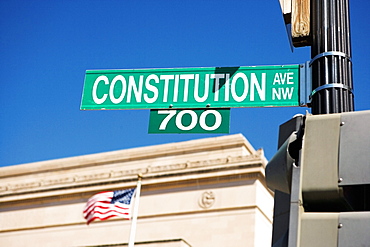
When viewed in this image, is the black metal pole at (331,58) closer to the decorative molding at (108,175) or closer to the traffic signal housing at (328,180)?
the traffic signal housing at (328,180)

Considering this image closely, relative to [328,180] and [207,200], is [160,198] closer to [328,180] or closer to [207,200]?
[207,200]

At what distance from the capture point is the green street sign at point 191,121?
5.34m

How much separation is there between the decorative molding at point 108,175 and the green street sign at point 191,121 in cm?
1952

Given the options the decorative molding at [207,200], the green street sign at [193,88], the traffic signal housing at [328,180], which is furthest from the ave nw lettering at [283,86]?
the decorative molding at [207,200]

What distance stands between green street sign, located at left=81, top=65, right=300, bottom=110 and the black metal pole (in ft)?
1.88

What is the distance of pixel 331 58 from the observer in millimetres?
4215

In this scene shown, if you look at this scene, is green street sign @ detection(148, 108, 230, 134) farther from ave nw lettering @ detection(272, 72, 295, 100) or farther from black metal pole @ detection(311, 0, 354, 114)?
black metal pole @ detection(311, 0, 354, 114)

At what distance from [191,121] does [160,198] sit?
21.4 m

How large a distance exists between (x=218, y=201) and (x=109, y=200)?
22.2 ft

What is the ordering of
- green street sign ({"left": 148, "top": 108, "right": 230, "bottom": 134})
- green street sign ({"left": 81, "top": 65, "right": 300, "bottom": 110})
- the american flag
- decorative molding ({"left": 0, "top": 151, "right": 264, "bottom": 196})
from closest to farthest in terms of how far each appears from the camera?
green street sign ({"left": 81, "top": 65, "right": 300, "bottom": 110}) → green street sign ({"left": 148, "top": 108, "right": 230, "bottom": 134}) → the american flag → decorative molding ({"left": 0, "top": 151, "right": 264, "bottom": 196})

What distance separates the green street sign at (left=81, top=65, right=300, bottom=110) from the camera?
5062 millimetres

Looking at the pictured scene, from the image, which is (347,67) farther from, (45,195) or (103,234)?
(45,195)

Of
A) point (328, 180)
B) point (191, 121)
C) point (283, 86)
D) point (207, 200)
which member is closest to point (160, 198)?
point (207, 200)

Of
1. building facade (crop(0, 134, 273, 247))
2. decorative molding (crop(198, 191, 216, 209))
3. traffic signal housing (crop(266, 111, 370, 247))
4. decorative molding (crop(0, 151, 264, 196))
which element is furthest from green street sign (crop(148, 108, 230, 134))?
decorative molding (crop(198, 191, 216, 209))
